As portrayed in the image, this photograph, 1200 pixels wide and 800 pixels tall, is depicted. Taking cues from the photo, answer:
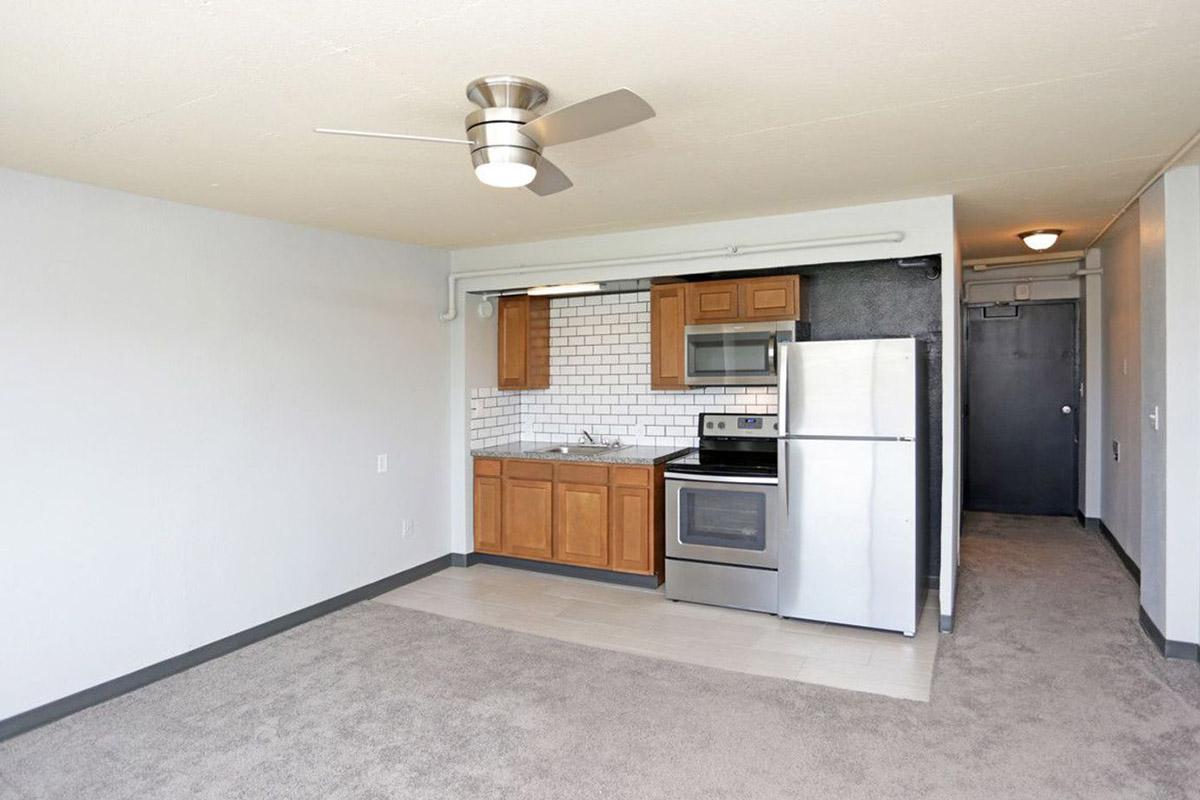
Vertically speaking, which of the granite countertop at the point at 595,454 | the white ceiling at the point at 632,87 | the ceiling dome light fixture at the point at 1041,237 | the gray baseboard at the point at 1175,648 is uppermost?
the ceiling dome light fixture at the point at 1041,237

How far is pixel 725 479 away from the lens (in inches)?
171

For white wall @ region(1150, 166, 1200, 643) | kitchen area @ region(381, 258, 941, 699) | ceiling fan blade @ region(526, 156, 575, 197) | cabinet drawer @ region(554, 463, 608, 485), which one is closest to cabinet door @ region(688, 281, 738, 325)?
kitchen area @ region(381, 258, 941, 699)

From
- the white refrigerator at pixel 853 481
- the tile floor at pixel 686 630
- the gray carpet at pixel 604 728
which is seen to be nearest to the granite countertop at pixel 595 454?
the tile floor at pixel 686 630

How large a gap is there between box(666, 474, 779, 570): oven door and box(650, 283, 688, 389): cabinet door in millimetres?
761

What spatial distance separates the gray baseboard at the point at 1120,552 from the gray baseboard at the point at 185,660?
15.6 ft

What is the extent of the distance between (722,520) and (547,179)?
8.47ft

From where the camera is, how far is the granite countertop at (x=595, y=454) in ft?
15.7

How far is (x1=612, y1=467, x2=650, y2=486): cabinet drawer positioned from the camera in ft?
15.5

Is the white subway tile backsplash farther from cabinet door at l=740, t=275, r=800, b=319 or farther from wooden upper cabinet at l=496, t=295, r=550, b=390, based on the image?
cabinet door at l=740, t=275, r=800, b=319

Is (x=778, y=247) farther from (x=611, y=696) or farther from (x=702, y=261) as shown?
(x=611, y=696)

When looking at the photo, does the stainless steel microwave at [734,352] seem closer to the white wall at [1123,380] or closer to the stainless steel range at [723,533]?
the stainless steel range at [723,533]

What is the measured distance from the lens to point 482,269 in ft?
17.0

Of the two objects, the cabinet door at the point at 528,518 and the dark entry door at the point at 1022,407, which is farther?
the dark entry door at the point at 1022,407

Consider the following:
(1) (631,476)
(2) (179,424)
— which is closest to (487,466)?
(1) (631,476)
